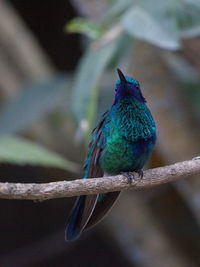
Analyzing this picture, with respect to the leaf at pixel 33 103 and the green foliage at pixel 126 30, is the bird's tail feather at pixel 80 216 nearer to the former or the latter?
the green foliage at pixel 126 30

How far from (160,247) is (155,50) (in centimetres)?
144

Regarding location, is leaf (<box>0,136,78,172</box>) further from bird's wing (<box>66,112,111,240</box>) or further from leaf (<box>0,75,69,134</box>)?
leaf (<box>0,75,69,134</box>)

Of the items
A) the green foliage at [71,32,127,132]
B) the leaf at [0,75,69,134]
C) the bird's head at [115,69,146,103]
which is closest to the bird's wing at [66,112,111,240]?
the bird's head at [115,69,146,103]

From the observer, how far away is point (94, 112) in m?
3.42

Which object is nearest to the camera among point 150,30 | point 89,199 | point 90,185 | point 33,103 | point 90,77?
point 90,185

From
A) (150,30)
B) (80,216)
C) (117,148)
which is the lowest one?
(80,216)

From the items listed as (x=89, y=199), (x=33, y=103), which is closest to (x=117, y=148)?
(x=89, y=199)

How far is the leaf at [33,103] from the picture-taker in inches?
163

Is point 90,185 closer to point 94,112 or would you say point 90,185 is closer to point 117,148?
point 117,148

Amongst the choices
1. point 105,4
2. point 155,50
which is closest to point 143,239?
point 155,50

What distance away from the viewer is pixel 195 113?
3.91 m

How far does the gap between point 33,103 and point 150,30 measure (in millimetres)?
1538

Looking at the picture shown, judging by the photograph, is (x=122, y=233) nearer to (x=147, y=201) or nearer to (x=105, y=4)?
(x=147, y=201)

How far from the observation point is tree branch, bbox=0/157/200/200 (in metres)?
1.75
